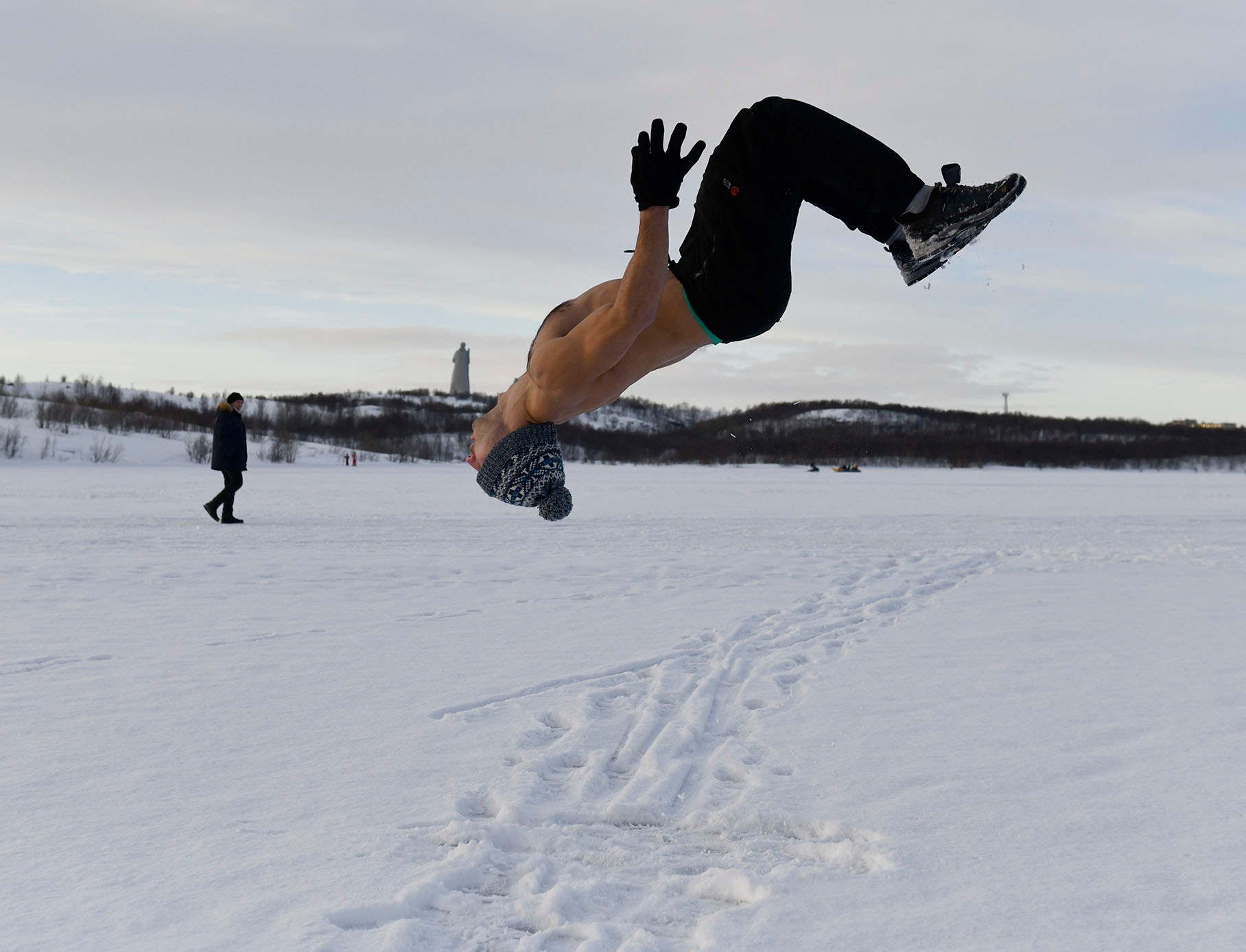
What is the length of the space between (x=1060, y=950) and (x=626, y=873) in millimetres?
1153

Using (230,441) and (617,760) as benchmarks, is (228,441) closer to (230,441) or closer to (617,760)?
(230,441)

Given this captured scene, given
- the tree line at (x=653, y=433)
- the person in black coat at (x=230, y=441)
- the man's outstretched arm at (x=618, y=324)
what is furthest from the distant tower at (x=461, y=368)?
the tree line at (x=653, y=433)

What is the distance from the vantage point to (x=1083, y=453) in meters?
66.1

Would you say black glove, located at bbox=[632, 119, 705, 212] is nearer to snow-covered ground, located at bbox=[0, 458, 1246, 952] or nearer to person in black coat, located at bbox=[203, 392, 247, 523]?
snow-covered ground, located at bbox=[0, 458, 1246, 952]

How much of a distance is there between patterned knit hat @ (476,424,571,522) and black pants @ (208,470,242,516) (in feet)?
37.4

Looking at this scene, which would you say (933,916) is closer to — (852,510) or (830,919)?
(830,919)

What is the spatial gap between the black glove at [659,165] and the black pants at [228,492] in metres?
12.2

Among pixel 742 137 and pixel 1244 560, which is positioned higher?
pixel 742 137

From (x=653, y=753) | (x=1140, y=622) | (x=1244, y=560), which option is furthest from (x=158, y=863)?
(x=1244, y=560)

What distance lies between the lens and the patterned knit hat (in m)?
3.17

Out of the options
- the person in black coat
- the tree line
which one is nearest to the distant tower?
the person in black coat

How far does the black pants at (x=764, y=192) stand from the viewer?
291 cm

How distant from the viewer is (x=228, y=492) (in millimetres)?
13836

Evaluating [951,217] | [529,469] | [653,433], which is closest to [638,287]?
[529,469]
